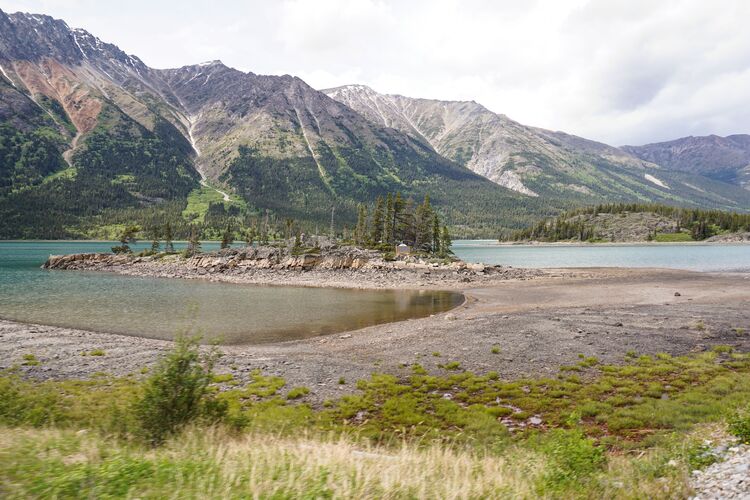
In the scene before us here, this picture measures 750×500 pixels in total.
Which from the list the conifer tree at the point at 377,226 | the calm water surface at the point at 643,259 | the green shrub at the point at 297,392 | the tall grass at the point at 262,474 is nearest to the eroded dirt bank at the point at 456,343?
the green shrub at the point at 297,392

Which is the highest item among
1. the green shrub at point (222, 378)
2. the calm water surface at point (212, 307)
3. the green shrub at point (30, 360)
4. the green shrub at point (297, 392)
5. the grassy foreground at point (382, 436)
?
the grassy foreground at point (382, 436)

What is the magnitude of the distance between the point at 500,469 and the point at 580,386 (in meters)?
12.1

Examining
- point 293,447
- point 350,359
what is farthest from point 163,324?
point 293,447

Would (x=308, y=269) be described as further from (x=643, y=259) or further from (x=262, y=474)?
(x=643, y=259)

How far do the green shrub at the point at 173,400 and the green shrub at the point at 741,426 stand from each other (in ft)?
38.3

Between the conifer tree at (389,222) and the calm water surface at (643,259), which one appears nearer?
the calm water surface at (643,259)

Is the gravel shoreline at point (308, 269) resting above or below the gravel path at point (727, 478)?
below

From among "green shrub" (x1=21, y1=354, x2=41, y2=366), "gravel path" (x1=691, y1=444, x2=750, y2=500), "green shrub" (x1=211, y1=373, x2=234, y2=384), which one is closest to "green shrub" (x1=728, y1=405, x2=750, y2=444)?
"gravel path" (x1=691, y1=444, x2=750, y2=500)

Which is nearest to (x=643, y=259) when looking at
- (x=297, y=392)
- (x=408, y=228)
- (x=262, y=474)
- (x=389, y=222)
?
(x=408, y=228)

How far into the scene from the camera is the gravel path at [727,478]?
598 centimetres

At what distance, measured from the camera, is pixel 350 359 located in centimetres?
2256

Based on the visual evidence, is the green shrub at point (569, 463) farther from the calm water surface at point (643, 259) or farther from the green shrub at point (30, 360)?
the calm water surface at point (643, 259)

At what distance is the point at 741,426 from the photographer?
8.35 meters

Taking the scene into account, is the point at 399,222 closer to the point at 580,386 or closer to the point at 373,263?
the point at 373,263
